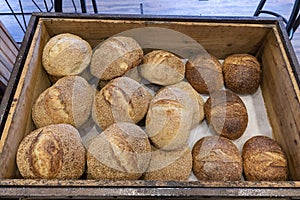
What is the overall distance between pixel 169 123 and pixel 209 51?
0.44m

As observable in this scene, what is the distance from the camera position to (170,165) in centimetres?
99

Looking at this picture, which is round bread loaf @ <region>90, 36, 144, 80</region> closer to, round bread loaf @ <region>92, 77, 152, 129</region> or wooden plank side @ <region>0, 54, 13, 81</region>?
round bread loaf @ <region>92, 77, 152, 129</region>

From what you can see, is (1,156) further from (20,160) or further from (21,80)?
(21,80)

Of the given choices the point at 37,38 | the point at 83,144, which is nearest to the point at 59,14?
the point at 37,38

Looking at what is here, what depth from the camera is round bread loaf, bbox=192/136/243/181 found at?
100 centimetres

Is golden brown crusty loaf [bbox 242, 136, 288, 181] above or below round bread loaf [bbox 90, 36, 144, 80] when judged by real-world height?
below

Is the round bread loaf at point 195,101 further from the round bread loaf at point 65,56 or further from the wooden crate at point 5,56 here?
the wooden crate at point 5,56

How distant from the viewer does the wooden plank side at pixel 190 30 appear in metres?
1.21

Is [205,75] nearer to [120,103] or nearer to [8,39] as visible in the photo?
[120,103]

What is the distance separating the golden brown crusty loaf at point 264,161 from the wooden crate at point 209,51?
4 centimetres

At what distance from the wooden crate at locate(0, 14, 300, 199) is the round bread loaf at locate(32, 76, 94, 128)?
47mm

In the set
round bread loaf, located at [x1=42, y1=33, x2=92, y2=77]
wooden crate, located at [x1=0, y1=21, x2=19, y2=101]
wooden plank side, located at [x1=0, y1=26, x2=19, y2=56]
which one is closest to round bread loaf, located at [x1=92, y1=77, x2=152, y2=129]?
round bread loaf, located at [x1=42, y1=33, x2=92, y2=77]

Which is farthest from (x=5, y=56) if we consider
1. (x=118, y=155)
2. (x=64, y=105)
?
(x=118, y=155)

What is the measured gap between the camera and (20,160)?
0.93 m
